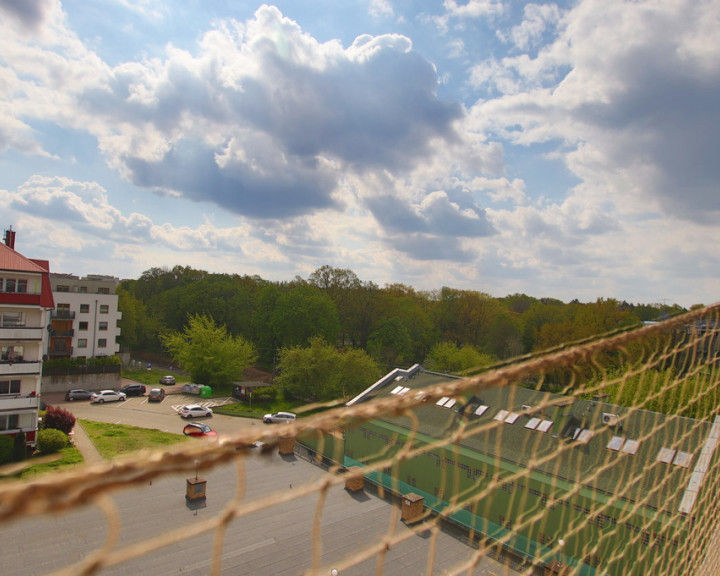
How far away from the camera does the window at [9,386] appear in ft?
44.1

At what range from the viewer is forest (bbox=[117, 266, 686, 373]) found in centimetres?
2619

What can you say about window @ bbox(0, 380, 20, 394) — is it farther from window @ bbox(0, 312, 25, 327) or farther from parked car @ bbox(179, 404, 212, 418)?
parked car @ bbox(179, 404, 212, 418)

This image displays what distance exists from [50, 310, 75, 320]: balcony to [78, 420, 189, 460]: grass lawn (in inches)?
320

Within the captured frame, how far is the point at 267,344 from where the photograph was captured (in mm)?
30234

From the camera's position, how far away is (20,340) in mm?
13492

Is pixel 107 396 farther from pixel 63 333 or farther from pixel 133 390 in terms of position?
pixel 63 333

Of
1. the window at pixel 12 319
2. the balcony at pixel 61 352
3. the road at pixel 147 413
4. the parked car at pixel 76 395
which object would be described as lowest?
the road at pixel 147 413

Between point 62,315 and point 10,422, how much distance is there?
11.3 meters

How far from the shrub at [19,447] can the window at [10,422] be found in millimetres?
316

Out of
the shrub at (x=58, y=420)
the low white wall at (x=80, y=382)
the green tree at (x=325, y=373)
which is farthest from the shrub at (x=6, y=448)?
the green tree at (x=325, y=373)

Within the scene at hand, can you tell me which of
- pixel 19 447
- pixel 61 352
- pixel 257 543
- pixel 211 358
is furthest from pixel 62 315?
pixel 257 543

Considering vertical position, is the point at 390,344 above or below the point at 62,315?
below

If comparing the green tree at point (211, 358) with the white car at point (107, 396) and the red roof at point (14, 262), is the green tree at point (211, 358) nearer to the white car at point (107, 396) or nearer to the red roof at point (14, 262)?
the white car at point (107, 396)

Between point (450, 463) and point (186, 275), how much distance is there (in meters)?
39.2
